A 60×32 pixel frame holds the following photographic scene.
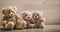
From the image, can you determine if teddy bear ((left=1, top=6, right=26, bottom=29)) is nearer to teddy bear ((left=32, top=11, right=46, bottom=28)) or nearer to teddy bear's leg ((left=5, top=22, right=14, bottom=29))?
teddy bear's leg ((left=5, top=22, right=14, bottom=29))

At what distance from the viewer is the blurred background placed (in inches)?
54.5

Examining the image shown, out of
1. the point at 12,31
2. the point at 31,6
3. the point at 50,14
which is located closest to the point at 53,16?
the point at 50,14

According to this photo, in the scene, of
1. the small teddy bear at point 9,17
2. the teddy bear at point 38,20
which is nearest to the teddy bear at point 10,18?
the small teddy bear at point 9,17

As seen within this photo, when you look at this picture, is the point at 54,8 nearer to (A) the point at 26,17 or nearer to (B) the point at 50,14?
(B) the point at 50,14

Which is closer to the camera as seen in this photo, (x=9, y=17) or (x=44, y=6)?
(x=9, y=17)

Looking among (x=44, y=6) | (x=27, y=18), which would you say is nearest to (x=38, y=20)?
(x=27, y=18)

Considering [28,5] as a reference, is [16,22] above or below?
below

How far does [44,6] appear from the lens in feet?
4.67

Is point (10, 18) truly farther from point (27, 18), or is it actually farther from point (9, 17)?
point (27, 18)

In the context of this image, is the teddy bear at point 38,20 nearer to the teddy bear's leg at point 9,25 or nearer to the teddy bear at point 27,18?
the teddy bear at point 27,18

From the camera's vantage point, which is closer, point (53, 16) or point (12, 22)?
point (12, 22)

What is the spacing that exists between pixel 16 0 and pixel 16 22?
0.44m

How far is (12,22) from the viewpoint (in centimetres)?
97

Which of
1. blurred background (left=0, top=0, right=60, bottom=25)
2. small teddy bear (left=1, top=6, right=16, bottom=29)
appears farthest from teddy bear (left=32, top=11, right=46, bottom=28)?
blurred background (left=0, top=0, right=60, bottom=25)
